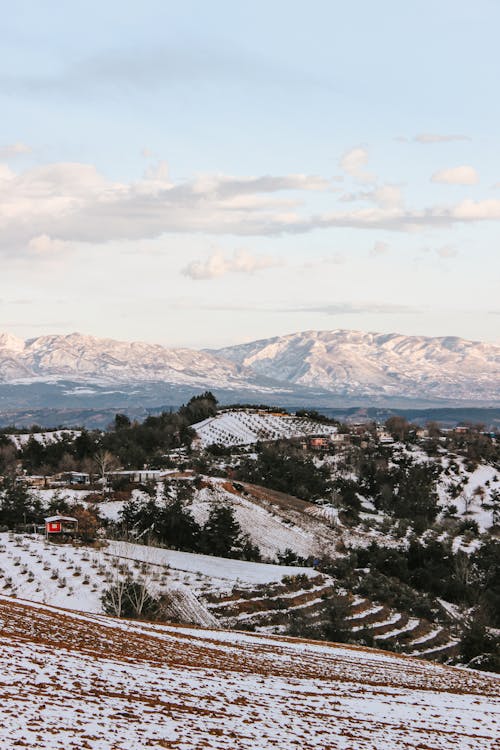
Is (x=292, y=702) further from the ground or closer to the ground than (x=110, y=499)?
further from the ground

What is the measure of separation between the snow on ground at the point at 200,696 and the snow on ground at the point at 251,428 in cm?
10533

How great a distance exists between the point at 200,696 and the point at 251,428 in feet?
435

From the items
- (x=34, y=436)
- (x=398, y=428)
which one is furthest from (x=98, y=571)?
(x=398, y=428)

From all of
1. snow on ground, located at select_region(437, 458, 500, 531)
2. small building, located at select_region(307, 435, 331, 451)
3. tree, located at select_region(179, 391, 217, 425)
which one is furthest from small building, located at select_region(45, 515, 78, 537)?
tree, located at select_region(179, 391, 217, 425)

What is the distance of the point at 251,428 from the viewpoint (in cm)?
14812

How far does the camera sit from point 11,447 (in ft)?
365

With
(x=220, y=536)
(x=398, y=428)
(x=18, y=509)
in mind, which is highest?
(x=398, y=428)

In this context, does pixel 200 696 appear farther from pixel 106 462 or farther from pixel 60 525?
pixel 106 462

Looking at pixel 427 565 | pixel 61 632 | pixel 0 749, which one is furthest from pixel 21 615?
pixel 427 565

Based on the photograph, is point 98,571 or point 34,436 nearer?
point 98,571

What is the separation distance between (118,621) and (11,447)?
90063 millimetres

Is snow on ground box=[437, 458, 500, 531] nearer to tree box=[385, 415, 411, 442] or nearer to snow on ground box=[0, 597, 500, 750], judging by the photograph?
tree box=[385, 415, 411, 442]

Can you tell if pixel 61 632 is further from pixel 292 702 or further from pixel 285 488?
pixel 285 488

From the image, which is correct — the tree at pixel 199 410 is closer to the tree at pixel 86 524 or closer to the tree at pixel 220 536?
the tree at pixel 220 536
